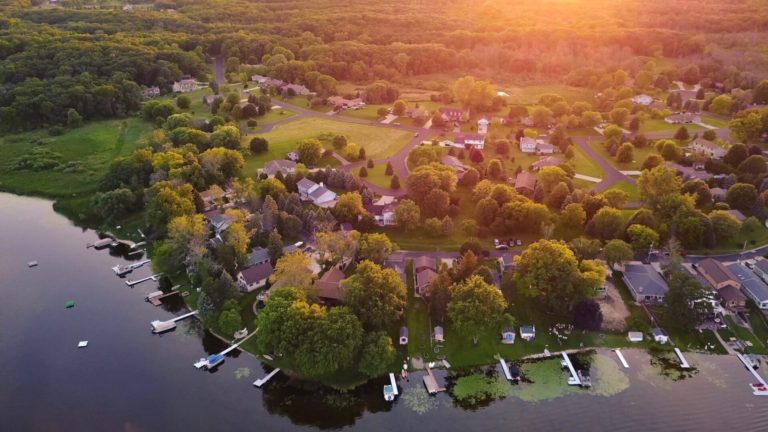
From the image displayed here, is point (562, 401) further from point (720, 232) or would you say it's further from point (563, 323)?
point (720, 232)

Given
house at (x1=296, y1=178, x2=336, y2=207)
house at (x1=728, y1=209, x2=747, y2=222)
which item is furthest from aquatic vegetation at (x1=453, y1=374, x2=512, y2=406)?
Answer: house at (x1=728, y1=209, x2=747, y2=222)

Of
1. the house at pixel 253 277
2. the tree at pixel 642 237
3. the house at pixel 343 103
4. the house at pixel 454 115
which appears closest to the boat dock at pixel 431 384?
the house at pixel 253 277

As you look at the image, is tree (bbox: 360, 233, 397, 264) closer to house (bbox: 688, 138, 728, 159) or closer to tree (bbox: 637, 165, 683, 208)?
tree (bbox: 637, 165, 683, 208)

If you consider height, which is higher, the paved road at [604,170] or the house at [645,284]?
the house at [645,284]

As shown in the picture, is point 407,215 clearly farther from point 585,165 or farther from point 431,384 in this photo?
point 585,165

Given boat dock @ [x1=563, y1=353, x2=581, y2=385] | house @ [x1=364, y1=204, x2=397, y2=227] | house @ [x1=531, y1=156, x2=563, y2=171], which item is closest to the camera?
boat dock @ [x1=563, y1=353, x2=581, y2=385]

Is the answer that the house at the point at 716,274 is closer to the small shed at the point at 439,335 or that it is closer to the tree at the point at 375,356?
the small shed at the point at 439,335

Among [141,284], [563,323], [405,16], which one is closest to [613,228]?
[563,323]
